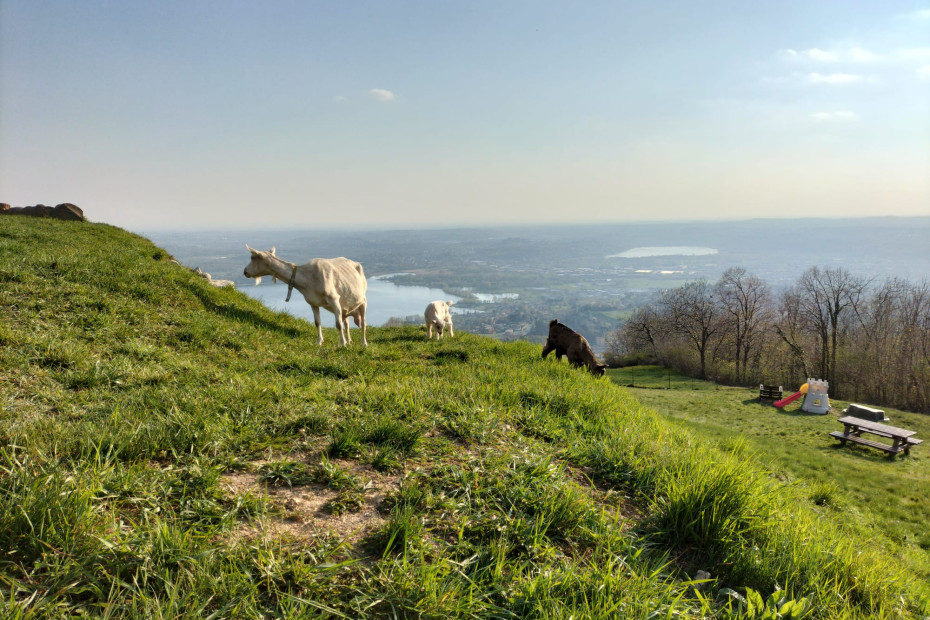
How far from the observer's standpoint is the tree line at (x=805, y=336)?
165 ft

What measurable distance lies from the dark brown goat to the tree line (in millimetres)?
60918

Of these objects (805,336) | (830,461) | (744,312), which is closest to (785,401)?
(830,461)

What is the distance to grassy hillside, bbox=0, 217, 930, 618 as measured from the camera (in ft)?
6.64

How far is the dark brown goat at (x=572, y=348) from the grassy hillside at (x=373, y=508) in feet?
11.3

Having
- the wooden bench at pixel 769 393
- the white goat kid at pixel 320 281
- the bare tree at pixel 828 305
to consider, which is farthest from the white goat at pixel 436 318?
the bare tree at pixel 828 305

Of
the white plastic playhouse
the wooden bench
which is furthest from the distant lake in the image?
the white plastic playhouse

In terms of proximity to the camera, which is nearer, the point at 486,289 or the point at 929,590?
the point at 929,590

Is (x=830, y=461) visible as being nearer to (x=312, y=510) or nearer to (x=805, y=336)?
(x=312, y=510)

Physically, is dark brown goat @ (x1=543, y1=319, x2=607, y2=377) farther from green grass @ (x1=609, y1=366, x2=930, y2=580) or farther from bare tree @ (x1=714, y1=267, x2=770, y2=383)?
bare tree @ (x1=714, y1=267, x2=770, y2=383)

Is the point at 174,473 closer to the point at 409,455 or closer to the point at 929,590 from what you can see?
the point at 409,455

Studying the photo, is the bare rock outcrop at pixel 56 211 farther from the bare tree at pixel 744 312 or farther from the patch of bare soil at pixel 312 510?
the bare tree at pixel 744 312

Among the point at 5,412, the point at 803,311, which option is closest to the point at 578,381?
the point at 5,412

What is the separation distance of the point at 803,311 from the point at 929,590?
7255 cm

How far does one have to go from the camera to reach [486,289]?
17025 centimetres
